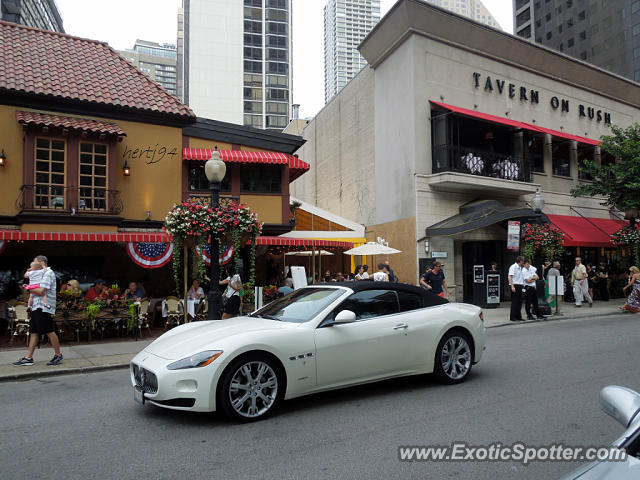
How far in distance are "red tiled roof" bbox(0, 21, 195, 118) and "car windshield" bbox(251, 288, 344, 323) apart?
1158 centimetres

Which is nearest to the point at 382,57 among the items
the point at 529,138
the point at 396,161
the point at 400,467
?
the point at 396,161

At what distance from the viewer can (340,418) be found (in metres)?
4.91

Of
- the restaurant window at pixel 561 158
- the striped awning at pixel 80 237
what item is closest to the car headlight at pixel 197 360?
the striped awning at pixel 80 237

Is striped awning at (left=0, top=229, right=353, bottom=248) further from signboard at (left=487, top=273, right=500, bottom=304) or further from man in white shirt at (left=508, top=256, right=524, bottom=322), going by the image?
signboard at (left=487, top=273, right=500, bottom=304)

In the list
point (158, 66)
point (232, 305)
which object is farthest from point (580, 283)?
point (158, 66)

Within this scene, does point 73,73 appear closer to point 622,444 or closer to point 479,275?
point 479,275

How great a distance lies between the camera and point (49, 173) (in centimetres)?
1391

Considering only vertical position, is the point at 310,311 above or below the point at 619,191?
below

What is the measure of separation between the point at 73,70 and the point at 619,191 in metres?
22.6

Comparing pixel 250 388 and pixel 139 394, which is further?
pixel 139 394

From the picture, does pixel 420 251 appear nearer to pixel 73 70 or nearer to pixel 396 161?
pixel 396 161

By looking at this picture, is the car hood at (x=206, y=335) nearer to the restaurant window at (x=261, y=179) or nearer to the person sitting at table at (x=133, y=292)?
the person sitting at table at (x=133, y=292)

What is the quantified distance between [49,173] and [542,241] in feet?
52.9

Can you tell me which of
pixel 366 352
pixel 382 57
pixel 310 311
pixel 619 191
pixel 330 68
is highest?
pixel 330 68
